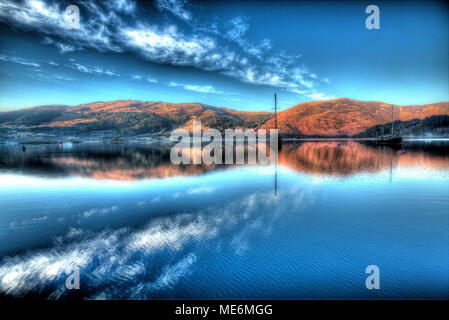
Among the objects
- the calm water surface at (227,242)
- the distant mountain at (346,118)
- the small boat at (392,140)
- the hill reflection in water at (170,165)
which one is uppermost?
the distant mountain at (346,118)

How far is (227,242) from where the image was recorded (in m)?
6.33

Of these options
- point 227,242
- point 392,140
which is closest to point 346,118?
point 392,140

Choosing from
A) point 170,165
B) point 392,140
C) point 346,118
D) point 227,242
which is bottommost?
point 227,242

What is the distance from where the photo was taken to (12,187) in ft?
46.5

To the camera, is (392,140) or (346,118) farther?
(346,118)

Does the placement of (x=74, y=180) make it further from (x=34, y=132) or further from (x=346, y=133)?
(x=34, y=132)

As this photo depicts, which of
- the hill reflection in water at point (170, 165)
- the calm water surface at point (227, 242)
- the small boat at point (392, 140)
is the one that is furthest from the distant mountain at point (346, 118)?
the calm water surface at point (227, 242)

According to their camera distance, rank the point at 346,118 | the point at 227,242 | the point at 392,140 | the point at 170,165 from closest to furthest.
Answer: the point at 227,242 → the point at 170,165 → the point at 392,140 → the point at 346,118

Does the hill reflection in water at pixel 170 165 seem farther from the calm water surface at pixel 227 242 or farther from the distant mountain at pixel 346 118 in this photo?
the distant mountain at pixel 346 118

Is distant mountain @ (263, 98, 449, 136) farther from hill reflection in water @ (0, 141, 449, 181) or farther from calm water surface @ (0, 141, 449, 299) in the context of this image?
calm water surface @ (0, 141, 449, 299)

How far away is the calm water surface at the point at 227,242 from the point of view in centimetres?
450

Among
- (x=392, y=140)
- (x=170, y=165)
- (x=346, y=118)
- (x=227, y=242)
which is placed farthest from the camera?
(x=346, y=118)

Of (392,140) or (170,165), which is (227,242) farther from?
(392,140)
